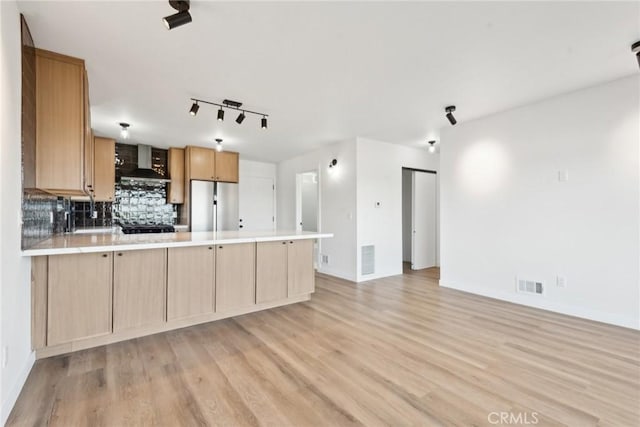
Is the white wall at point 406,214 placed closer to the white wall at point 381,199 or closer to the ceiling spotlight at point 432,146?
the white wall at point 381,199

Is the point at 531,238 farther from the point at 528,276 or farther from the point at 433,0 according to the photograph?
the point at 433,0

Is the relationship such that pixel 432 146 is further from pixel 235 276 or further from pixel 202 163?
pixel 202 163

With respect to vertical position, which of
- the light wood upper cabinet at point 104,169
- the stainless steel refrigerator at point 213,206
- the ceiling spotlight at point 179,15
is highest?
the ceiling spotlight at point 179,15

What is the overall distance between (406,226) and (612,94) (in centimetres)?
445

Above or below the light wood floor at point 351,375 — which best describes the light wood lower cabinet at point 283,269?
above

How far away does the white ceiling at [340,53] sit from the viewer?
6.36ft

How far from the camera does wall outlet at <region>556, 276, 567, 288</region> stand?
3345 mm

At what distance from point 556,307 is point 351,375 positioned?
286 centimetres

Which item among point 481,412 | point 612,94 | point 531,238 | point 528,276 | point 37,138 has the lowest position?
point 481,412

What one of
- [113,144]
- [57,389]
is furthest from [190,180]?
[57,389]

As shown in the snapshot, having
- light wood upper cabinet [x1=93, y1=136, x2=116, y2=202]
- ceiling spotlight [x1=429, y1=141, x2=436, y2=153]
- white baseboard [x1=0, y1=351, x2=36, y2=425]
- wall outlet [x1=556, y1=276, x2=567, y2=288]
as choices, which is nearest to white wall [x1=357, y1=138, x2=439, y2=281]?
ceiling spotlight [x1=429, y1=141, x2=436, y2=153]

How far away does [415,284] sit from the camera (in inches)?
188

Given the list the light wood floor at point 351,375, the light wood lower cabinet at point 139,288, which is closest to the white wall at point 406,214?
the light wood floor at point 351,375

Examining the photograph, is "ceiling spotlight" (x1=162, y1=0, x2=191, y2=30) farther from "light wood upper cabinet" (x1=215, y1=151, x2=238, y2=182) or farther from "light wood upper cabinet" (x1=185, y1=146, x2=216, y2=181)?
"light wood upper cabinet" (x1=215, y1=151, x2=238, y2=182)
